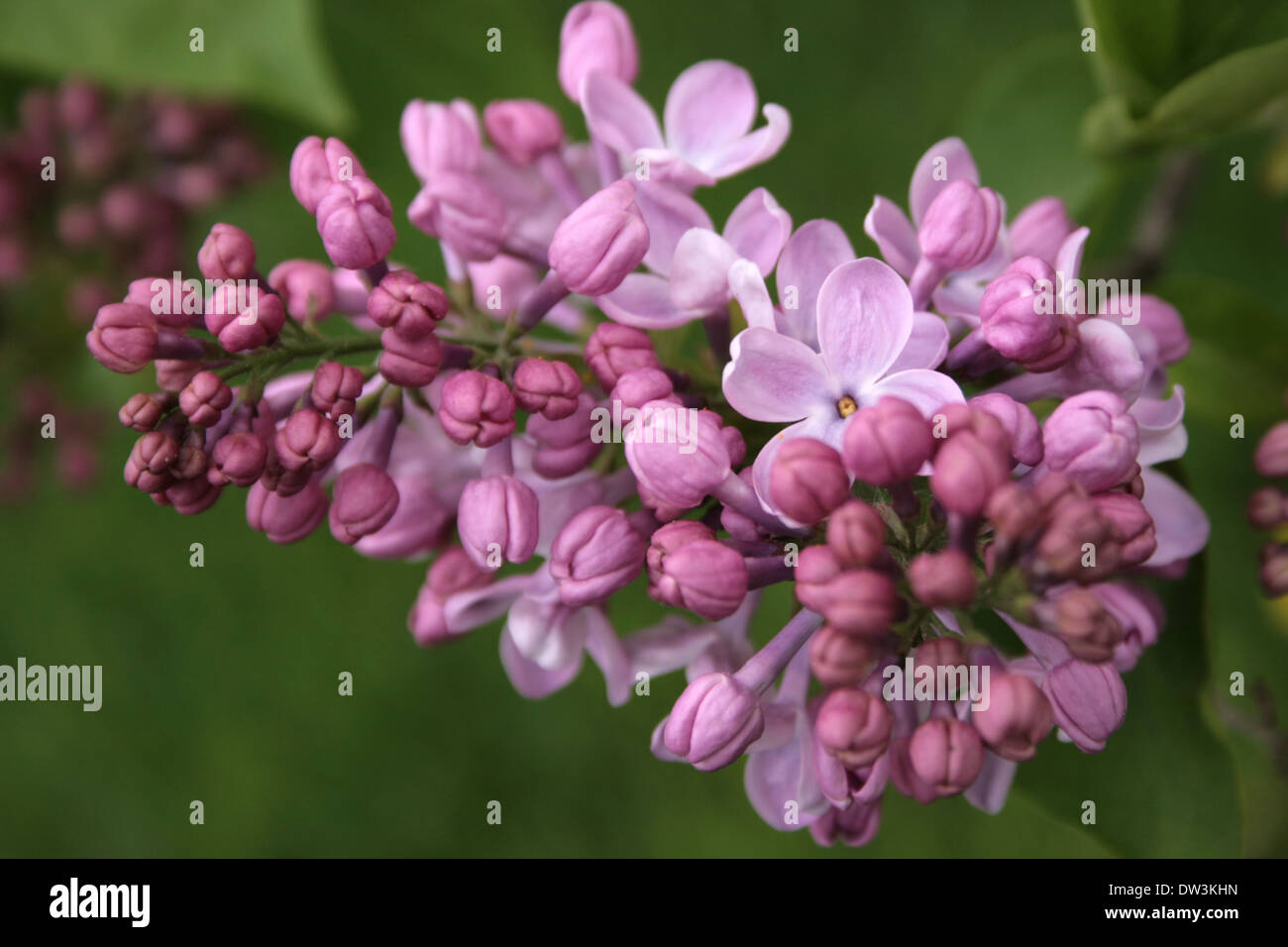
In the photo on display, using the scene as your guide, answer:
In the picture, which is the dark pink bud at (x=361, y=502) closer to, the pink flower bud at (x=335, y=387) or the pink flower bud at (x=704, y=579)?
the pink flower bud at (x=335, y=387)

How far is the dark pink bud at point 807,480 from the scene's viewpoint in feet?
3.22

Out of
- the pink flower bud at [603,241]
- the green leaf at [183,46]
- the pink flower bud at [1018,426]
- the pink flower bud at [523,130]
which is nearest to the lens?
the pink flower bud at [1018,426]

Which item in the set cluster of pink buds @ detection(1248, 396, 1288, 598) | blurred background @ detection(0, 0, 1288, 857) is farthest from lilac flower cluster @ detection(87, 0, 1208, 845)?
blurred background @ detection(0, 0, 1288, 857)

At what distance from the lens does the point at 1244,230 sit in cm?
238

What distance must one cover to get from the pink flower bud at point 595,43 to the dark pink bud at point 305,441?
1.74 ft

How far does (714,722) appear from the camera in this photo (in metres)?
1.12

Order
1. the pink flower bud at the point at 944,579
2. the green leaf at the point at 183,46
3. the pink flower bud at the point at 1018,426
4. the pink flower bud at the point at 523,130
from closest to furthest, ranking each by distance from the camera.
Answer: the pink flower bud at the point at 944,579 → the pink flower bud at the point at 1018,426 → the pink flower bud at the point at 523,130 → the green leaf at the point at 183,46

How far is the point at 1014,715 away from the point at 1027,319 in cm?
35

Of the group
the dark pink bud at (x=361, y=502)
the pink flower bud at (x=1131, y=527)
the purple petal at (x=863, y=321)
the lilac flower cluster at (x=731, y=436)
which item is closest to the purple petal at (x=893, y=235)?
the lilac flower cluster at (x=731, y=436)

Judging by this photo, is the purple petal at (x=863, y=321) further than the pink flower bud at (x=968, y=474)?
Yes

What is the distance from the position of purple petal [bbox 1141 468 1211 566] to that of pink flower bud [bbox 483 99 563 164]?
0.76m

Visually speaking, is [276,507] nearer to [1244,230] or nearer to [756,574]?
[756,574]
